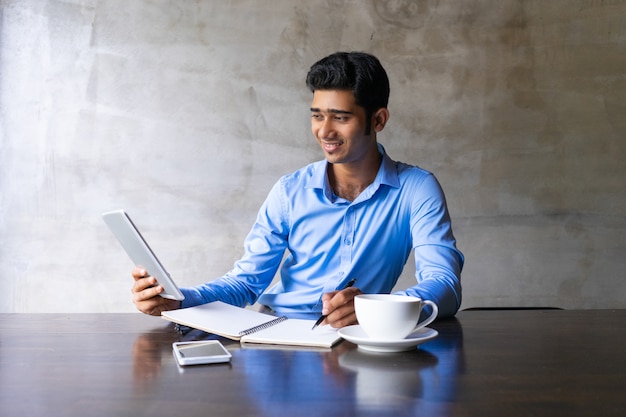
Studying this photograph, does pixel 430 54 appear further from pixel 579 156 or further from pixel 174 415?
pixel 174 415

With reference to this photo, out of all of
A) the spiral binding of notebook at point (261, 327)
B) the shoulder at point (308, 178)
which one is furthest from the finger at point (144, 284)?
the shoulder at point (308, 178)

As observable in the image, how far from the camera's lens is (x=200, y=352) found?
114 cm

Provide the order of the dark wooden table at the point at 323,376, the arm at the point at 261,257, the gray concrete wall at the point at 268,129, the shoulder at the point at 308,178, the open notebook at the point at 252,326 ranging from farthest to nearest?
the gray concrete wall at the point at 268,129 → the shoulder at the point at 308,178 → the arm at the point at 261,257 → the open notebook at the point at 252,326 → the dark wooden table at the point at 323,376

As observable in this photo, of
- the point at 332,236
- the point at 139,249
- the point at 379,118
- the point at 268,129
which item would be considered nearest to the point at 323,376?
the point at 139,249

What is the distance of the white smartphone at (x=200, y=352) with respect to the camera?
1.09 m

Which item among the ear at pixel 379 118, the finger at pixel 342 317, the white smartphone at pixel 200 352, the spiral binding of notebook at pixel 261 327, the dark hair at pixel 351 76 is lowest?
the white smartphone at pixel 200 352

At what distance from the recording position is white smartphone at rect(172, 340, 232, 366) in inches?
43.0

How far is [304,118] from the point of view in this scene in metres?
3.34

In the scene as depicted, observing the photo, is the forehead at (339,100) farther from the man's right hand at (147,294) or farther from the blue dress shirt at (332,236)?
the man's right hand at (147,294)

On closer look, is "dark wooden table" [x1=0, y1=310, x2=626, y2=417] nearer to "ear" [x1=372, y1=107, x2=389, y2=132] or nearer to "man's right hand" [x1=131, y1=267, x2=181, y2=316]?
"man's right hand" [x1=131, y1=267, x2=181, y2=316]

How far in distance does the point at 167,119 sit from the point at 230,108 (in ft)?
1.07

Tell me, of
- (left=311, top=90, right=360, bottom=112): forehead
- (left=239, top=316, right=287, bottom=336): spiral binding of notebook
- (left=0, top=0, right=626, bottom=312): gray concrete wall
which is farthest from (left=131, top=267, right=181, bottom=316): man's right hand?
(left=0, top=0, right=626, bottom=312): gray concrete wall

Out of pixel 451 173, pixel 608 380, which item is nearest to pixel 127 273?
pixel 451 173

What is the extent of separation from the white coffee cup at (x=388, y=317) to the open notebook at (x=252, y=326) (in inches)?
3.6
